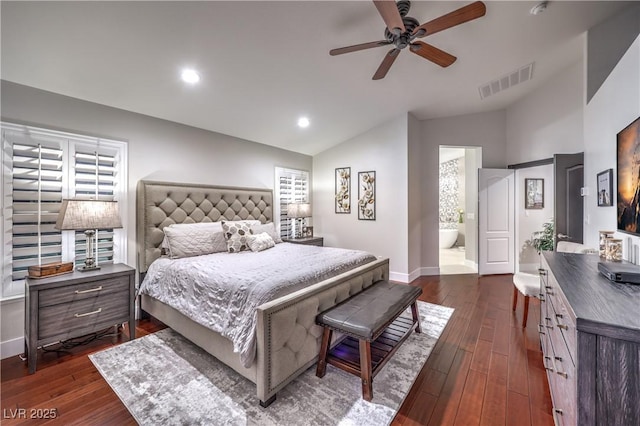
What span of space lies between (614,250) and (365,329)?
2033 millimetres

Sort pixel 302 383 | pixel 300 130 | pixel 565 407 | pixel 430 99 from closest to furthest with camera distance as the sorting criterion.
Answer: pixel 565 407, pixel 302 383, pixel 430 99, pixel 300 130

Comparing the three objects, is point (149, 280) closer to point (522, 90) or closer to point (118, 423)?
point (118, 423)

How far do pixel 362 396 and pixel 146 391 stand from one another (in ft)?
5.25

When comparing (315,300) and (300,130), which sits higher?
(300,130)

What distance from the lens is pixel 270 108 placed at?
12.1 ft

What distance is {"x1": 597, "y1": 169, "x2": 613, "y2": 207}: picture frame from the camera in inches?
91.1

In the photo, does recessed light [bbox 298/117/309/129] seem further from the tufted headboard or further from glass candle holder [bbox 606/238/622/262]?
glass candle holder [bbox 606/238/622/262]

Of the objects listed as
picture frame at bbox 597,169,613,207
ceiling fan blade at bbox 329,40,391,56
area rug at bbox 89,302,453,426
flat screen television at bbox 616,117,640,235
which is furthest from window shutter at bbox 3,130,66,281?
picture frame at bbox 597,169,613,207

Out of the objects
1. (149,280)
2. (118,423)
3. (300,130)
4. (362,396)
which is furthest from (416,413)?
(300,130)

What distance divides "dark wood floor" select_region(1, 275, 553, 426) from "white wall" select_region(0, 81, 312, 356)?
0.69 metres

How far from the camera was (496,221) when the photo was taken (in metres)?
5.10

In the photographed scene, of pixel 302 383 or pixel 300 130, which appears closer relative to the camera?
pixel 302 383

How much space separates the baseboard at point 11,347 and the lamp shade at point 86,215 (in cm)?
116

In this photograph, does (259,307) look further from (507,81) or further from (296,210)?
(507,81)
